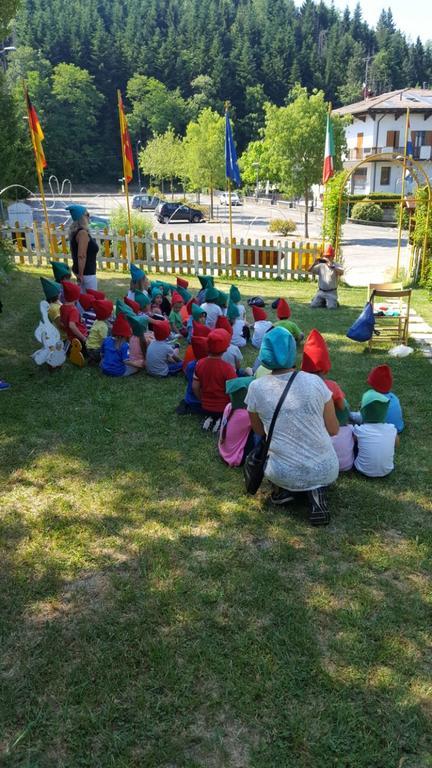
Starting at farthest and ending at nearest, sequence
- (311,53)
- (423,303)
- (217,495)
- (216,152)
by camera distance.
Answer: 1. (311,53)
2. (216,152)
3. (423,303)
4. (217,495)

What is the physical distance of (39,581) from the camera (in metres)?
3.48

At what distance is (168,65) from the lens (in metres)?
100

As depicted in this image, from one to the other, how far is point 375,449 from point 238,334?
394 centimetres

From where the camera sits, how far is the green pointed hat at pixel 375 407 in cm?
454

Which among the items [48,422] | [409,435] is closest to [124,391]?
[48,422]

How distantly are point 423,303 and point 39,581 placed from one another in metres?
10.3

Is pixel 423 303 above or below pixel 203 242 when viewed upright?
below

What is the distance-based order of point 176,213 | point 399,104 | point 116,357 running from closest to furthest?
point 116,357, point 176,213, point 399,104

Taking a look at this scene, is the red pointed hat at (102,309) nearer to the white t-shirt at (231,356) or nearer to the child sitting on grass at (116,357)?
Answer: the child sitting on grass at (116,357)

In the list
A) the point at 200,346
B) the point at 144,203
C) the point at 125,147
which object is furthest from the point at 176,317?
the point at 144,203

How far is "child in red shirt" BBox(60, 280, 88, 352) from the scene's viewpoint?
7297mm

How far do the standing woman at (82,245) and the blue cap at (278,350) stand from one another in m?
5.39

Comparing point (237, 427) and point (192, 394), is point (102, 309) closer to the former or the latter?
point (192, 394)

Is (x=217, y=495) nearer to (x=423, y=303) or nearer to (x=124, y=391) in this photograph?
(x=124, y=391)
